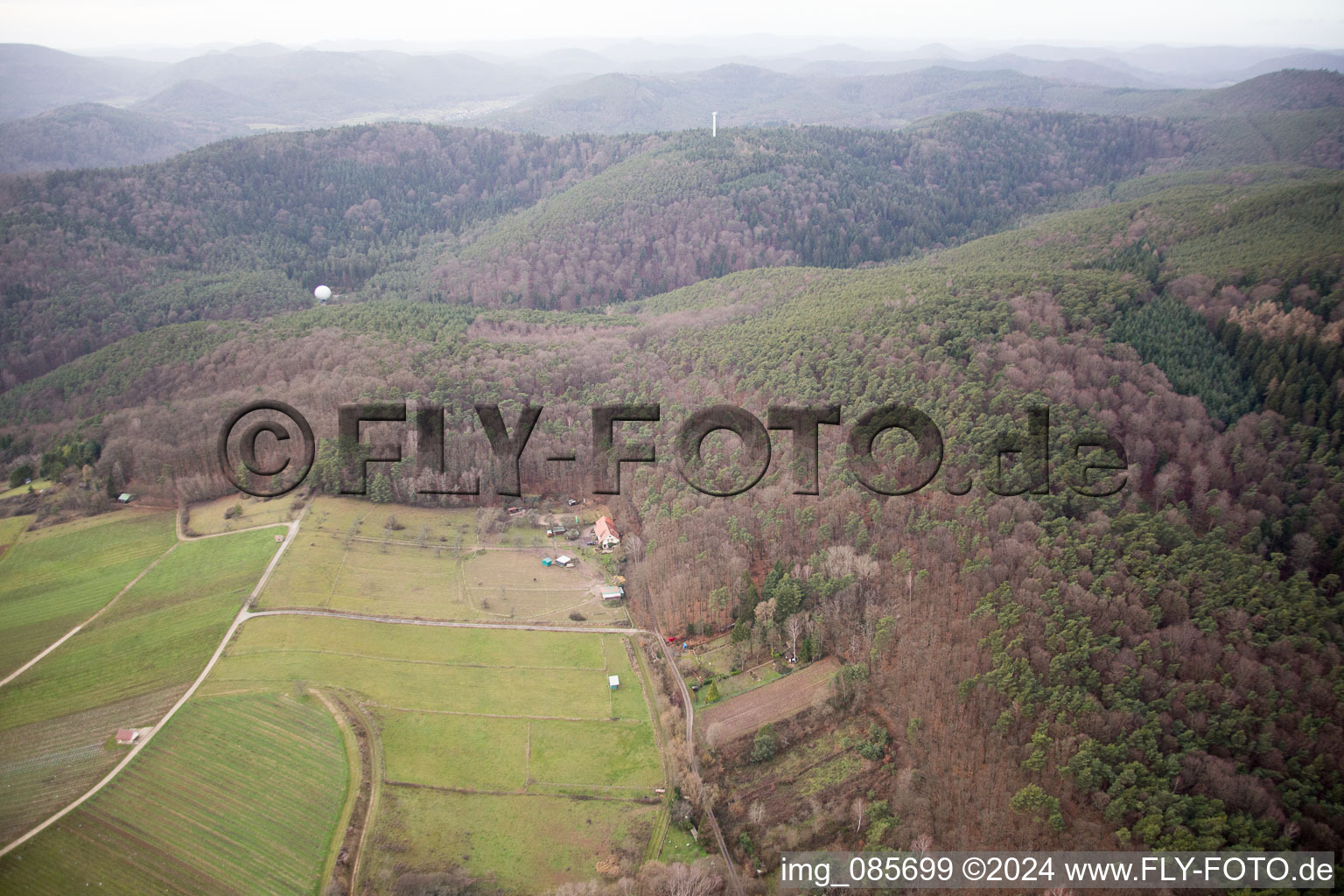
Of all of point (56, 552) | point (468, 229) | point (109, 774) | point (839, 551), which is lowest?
point (109, 774)

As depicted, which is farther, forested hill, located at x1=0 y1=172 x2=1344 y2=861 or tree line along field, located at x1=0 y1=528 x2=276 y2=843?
tree line along field, located at x1=0 y1=528 x2=276 y2=843

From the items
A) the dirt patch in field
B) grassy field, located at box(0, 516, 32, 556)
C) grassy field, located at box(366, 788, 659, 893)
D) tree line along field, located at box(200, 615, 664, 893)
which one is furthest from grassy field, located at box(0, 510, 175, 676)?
the dirt patch in field

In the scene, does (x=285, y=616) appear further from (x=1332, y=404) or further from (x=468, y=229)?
(x=468, y=229)

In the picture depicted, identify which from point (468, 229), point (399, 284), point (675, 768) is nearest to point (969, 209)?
point (468, 229)

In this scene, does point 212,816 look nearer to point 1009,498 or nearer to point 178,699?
point 178,699

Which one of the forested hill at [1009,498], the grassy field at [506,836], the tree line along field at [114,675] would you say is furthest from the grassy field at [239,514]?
the grassy field at [506,836]

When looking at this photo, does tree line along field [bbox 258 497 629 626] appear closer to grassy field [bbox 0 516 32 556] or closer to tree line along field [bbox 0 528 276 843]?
tree line along field [bbox 0 528 276 843]

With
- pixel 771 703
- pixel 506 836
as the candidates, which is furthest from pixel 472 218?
pixel 506 836
